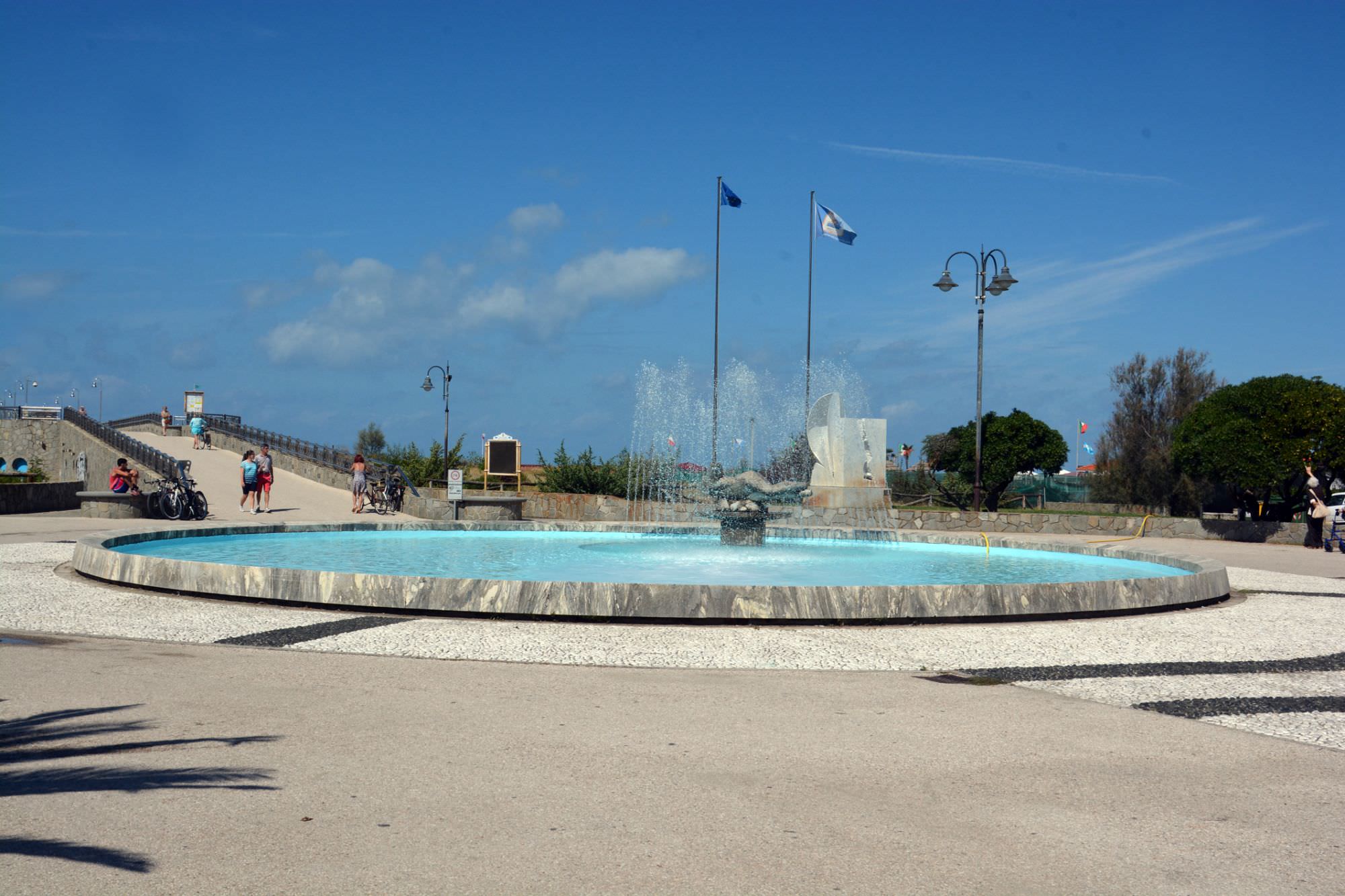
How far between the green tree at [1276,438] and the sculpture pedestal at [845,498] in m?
9.04

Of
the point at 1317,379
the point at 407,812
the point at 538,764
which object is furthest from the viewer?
the point at 1317,379

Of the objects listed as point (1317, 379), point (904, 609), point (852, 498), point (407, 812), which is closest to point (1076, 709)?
point (904, 609)

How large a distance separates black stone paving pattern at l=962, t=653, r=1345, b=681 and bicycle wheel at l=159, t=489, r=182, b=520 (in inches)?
837

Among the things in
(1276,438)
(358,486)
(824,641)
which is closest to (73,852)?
(824,641)

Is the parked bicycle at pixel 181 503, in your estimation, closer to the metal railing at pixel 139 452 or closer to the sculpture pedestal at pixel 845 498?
the metal railing at pixel 139 452

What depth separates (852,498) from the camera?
30.8 m

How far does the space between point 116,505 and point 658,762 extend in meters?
23.6

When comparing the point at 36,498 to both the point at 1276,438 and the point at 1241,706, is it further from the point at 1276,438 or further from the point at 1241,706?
the point at 1276,438

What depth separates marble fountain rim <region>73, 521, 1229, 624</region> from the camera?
31.8ft

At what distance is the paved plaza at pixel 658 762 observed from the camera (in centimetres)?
369

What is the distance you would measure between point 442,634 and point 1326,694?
260 inches

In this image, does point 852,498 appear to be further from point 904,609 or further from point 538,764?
point 538,764

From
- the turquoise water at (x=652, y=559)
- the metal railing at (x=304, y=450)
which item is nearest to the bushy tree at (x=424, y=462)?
the metal railing at (x=304, y=450)

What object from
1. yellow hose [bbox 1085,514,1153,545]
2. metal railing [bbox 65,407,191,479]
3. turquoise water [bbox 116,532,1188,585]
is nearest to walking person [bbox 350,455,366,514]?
metal railing [bbox 65,407,191,479]
